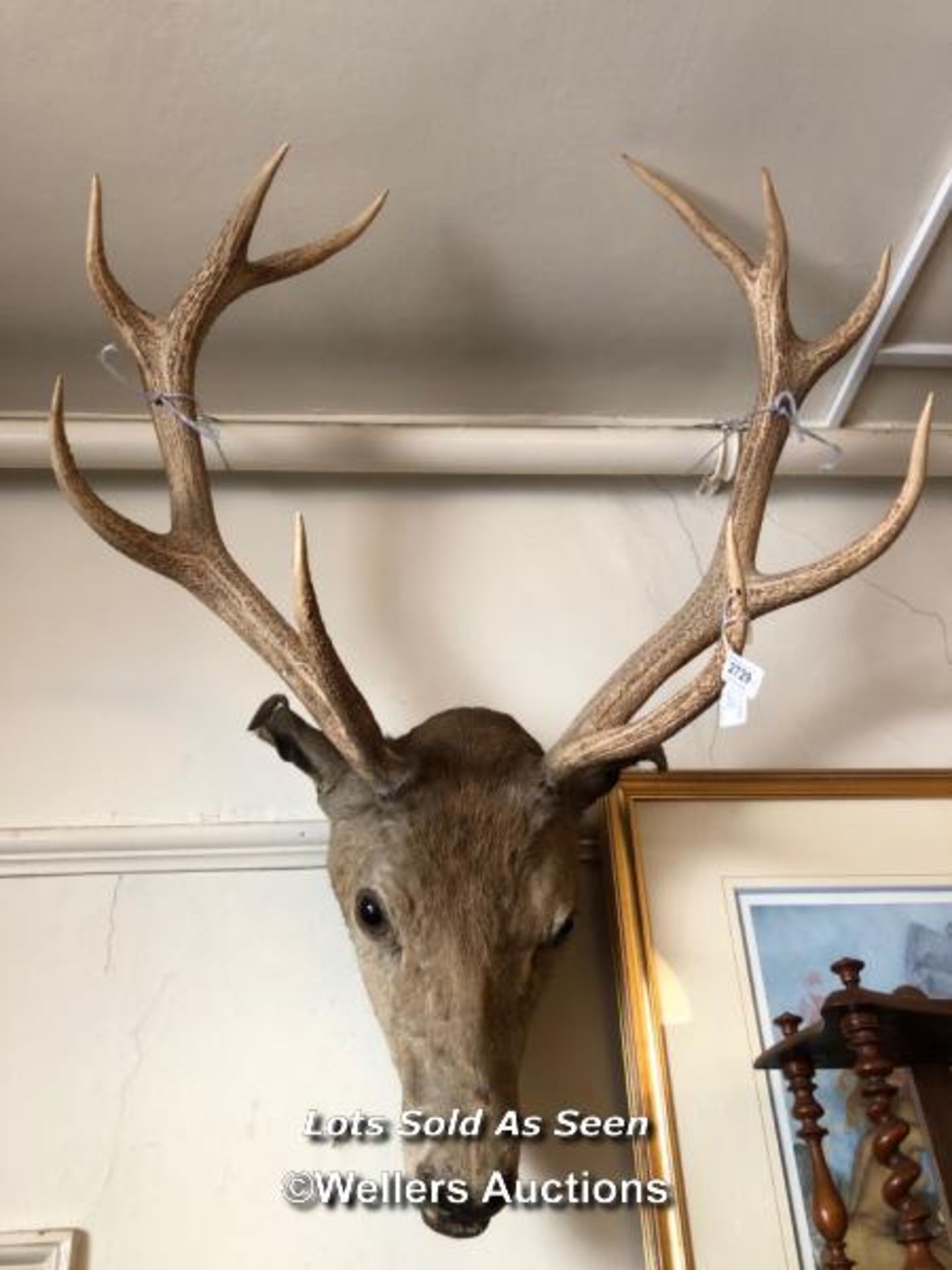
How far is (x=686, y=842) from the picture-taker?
1.72m

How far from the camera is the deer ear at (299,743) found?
60.3 inches

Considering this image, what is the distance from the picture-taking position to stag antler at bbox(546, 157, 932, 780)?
1.43 metres

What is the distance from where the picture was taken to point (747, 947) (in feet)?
5.43

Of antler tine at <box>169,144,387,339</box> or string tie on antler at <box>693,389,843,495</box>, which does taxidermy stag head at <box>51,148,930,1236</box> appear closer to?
antler tine at <box>169,144,387,339</box>

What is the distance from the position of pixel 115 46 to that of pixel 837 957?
1.61 metres

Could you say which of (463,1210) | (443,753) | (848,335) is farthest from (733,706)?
(848,335)

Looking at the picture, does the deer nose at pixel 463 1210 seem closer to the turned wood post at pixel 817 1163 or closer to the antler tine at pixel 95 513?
the turned wood post at pixel 817 1163

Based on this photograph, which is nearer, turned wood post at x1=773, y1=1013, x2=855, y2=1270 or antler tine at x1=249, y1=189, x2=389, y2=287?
turned wood post at x1=773, y1=1013, x2=855, y2=1270

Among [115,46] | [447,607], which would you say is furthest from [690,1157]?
[115,46]

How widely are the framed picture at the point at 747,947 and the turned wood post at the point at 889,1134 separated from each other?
0.33 m

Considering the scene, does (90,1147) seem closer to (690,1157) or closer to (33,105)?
(690,1157)

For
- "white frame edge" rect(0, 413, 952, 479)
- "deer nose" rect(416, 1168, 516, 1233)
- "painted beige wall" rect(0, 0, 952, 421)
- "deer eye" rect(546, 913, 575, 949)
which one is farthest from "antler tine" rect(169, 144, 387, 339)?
"deer nose" rect(416, 1168, 516, 1233)

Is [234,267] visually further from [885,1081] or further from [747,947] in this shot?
[885,1081]

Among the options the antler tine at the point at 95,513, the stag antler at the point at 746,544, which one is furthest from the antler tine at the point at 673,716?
the antler tine at the point at 95,513
